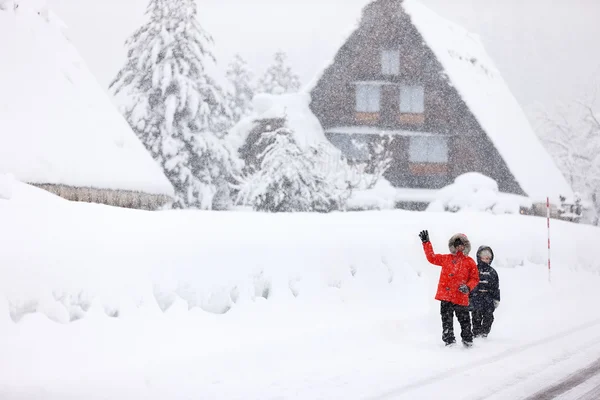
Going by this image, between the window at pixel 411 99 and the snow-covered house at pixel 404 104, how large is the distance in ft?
0.15

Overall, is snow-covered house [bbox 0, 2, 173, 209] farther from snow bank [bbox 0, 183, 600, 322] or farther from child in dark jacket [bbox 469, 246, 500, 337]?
child in dark jacket [bbox 469, 246, 500, 337]

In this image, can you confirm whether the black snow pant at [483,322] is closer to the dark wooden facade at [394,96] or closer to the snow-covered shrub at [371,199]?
the snow-covered shrub at [371,199]

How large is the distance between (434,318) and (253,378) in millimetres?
4419

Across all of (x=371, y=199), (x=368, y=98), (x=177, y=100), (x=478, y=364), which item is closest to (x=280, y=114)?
(x=177, y=100)

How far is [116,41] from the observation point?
80375 millimetres

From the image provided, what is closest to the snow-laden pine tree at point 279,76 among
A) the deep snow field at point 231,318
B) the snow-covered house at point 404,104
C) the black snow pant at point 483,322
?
the snow-covered house at point 404,104

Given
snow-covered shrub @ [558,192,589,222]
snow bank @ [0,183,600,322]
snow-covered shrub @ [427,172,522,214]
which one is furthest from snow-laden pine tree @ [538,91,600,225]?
snow bank @ [0,183,600,322]

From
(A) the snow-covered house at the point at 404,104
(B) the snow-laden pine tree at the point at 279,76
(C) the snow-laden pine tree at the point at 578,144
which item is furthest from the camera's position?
(B) the snow-laden pine tree at the point at 279,76

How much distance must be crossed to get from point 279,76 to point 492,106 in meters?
27.5

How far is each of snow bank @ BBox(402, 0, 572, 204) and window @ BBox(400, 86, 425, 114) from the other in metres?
1.94

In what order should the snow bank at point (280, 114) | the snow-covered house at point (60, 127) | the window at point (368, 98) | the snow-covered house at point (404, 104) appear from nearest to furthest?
the snow-covered house at point (60, 127) → the snow bank at point (280, 114) → the snow-covered house at point (404, 104) → the window at point (368, 98)

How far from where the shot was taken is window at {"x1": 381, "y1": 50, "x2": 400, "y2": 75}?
34844 mm

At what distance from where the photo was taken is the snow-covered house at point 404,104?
112 feet

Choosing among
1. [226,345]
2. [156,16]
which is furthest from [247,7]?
[226,345]
